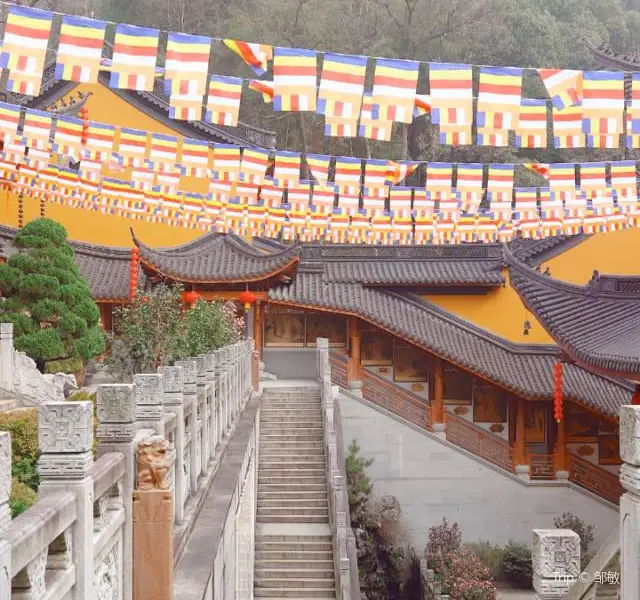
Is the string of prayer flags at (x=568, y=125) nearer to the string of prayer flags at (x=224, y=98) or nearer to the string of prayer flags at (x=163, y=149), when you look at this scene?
the string of prayer flags at (x=224, y=98)

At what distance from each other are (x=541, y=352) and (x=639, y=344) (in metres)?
8.84

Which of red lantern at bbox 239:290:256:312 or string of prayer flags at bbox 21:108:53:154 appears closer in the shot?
string of prayer flags at bbox 21:108:53:154

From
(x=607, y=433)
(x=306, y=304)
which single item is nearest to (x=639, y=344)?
(x=607, y=433)

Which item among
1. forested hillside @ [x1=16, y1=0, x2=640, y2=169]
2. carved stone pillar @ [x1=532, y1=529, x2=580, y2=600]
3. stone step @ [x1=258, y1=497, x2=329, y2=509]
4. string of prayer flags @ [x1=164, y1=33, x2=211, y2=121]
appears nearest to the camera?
carved stone pillar @ [x1=532, y1=529, x2=580, y2=600]

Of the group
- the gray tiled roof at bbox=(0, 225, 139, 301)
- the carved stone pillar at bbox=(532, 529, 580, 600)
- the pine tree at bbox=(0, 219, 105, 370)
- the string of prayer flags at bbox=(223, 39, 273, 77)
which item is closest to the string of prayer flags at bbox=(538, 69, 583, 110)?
the string of prayer flags at bbox=(223, 39, 273, 77)

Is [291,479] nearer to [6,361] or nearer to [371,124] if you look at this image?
[6,361]

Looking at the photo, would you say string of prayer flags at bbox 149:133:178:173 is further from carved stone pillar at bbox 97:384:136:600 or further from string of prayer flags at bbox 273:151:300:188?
carved stone pillar at bbox 97:384:136:600

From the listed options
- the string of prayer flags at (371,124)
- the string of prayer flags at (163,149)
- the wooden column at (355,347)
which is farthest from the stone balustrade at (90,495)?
the wooden column at (355,347)

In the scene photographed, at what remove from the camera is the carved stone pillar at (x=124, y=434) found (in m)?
4.26

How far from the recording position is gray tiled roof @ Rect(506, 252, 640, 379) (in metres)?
14.3

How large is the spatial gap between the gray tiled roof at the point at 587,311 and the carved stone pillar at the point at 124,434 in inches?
407

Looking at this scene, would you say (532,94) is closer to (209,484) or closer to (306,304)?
(306,304)

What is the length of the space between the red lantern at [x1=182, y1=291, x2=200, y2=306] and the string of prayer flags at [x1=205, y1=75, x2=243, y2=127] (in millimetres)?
10799

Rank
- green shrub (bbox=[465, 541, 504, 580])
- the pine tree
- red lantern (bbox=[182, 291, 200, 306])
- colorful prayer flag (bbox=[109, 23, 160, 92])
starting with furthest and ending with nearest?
1. red lantern (bbox=[182, 291, 200, 306])
2. green shrub (bbox=[465, 541, 504, 580])
3. the pine tree
4. colorful prayer flag (bbox=[109, 23, 160, 92])
